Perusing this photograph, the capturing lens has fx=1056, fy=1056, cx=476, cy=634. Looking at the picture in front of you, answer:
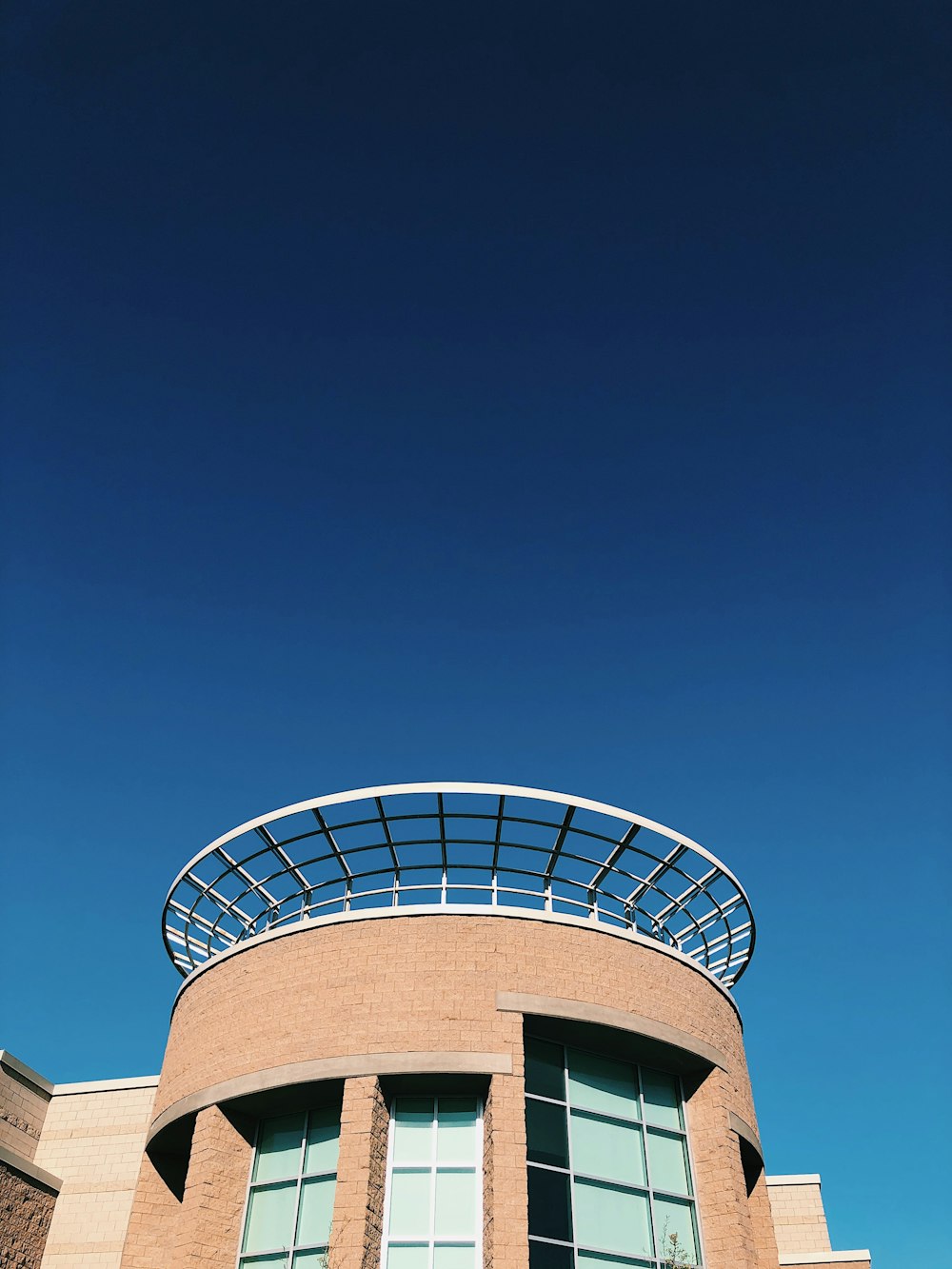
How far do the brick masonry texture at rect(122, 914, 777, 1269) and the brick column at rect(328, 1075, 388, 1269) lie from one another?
24mm

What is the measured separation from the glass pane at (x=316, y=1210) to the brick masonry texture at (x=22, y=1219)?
7.80 meters

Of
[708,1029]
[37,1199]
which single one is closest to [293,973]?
[708,1029]

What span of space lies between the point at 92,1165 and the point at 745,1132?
47.8ft

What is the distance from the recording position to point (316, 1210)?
56.9 ft

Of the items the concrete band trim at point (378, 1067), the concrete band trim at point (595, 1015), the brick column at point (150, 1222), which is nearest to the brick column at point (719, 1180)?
the concrete band trim at point (595, 1015)

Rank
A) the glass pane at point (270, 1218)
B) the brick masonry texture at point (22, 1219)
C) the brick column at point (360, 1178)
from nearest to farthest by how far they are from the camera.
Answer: the brick column at point (360, 1178) < the glass pane at point (270, 1218) < the brick masonry texture at point (22, 1219)

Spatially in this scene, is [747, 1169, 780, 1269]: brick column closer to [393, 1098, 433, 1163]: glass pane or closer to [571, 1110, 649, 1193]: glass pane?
[571, 1110, 649, 1193]: glass pane

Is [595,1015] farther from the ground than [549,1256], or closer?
farther from the ground

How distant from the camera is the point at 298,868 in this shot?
20.8m

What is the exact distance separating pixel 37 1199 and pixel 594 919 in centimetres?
1387

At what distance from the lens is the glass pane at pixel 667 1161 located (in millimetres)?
18250

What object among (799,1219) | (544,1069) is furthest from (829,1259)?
(544,1069)

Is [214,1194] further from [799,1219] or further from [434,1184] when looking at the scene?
[799,1219]

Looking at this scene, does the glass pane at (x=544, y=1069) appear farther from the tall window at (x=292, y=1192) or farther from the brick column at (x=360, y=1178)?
the tall window at (x=292, y=1192)
